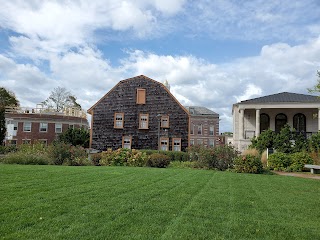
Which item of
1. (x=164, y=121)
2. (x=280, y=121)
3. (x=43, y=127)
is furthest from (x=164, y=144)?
(x=43, y=127)

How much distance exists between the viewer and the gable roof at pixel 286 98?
31069 millimetres

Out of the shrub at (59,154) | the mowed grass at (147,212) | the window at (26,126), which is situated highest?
the window at (26,126)

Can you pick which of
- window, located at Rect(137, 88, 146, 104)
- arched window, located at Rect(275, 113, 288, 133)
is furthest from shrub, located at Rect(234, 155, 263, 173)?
arched window, located at Rect(275, 113, 288, 133)

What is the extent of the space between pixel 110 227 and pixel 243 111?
3055cm

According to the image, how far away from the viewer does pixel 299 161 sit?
17.6 m

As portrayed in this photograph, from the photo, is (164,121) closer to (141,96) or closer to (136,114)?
(136,114)

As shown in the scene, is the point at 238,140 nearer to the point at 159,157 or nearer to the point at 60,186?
the point at 159,157

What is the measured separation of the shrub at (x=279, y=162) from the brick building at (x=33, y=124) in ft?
107

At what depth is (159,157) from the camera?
1814 cm

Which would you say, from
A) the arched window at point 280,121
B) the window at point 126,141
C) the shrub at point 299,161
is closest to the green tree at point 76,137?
the window at point 126,141

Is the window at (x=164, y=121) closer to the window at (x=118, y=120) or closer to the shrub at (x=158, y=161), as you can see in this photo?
the window at (x=118, y=120)

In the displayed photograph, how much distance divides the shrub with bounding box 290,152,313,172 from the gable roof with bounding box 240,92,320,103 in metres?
14.7

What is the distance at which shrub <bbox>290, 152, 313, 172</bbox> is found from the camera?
686 inches

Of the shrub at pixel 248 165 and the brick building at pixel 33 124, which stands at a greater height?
the brick building at pixel 33 124
